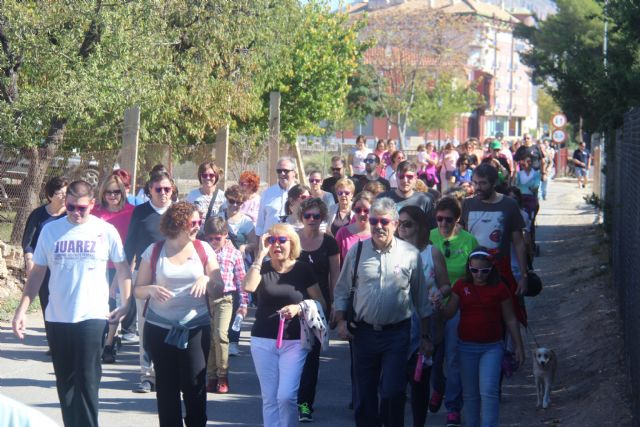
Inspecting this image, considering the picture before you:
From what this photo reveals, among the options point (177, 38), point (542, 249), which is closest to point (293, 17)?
point (177, 38)

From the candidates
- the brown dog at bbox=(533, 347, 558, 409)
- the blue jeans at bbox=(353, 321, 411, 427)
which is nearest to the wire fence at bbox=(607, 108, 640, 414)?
the brown dog at bbox=(533, 347, 558, 409)

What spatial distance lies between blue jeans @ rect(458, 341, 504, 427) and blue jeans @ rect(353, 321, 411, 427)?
61 cm

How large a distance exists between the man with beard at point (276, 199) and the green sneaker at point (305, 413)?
3.33 m

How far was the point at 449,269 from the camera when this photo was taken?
8.39 m

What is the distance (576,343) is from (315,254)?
4537 mm

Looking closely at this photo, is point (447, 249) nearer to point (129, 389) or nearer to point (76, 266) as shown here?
point (76, 266)

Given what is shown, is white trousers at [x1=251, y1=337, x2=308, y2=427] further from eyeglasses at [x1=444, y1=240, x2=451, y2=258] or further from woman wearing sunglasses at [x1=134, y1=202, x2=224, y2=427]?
eyeglasses at [x1=444, y1=240, x2=451, y2=258]

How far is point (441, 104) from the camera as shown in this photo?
73.4 metres

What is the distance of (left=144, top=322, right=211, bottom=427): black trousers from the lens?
7004 millimetres

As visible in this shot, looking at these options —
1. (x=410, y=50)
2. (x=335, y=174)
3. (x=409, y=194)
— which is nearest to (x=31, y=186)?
(x=335, y=174)

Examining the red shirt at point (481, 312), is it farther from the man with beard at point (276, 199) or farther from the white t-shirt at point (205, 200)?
the white t-shirt at point (205, 200)

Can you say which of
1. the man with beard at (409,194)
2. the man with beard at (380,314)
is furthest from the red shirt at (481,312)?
the man with beard at (409,194)

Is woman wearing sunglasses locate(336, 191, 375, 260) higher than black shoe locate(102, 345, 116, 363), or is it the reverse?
woman wearing sunglasses locate(336, 191, 375, 260)

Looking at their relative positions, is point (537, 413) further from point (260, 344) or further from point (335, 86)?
point (335, 86)
